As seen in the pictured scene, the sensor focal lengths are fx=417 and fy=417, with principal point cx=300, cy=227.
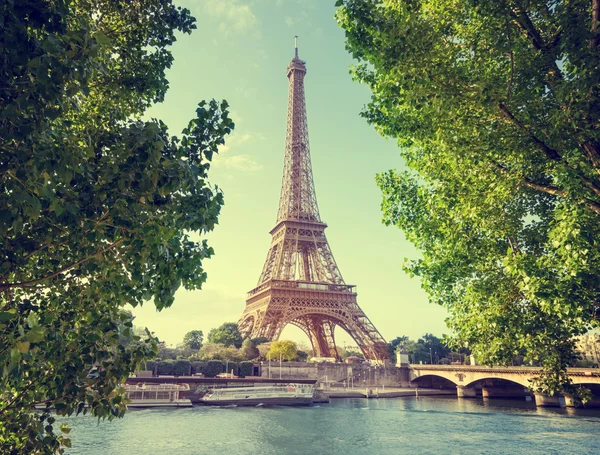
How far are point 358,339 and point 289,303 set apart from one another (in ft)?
42.3

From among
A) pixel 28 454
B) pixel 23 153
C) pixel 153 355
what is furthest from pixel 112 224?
pixel 28 454

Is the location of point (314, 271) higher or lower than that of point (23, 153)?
higher

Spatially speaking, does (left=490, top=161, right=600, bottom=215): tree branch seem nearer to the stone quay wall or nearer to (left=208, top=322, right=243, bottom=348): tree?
the stone quay wall

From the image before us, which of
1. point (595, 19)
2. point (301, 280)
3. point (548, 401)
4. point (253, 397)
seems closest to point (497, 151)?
point (595, 19)

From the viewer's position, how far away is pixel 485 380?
67.4 metres

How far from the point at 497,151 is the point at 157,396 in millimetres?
51370

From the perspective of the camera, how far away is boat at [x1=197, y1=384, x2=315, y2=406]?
49.8 metres

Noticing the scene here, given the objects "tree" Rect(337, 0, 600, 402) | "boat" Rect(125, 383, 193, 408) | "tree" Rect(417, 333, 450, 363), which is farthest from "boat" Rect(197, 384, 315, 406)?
"tree" Rect(417, 333, 450, 363)

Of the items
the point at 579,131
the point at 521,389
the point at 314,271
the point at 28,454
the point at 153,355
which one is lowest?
the point at 521,389

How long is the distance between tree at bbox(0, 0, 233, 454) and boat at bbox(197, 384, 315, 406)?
47578 mm

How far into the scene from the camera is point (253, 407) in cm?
4828

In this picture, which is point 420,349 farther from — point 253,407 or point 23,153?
point 23,153

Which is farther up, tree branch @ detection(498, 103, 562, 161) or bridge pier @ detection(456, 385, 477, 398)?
tree branch @ detection(498, 103, 562, 161)

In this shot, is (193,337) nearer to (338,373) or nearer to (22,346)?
(338,373)
